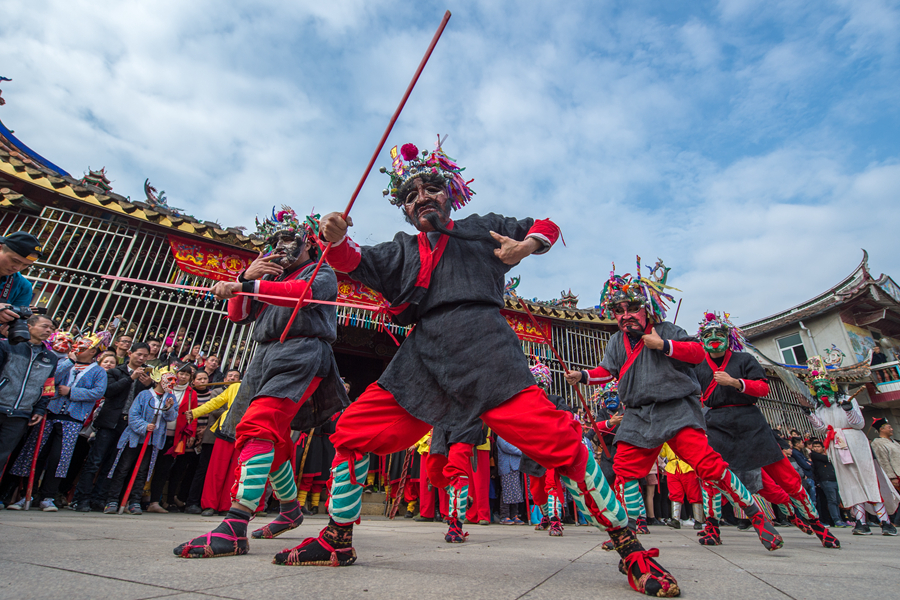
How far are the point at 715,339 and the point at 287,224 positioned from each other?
3958 millimetres

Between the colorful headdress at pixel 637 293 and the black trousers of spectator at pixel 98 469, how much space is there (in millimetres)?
5394

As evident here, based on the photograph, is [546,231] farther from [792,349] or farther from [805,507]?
[792,349]

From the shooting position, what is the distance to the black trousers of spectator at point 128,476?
16.8 ft

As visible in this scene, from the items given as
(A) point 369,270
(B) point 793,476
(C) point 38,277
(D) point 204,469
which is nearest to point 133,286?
(C) point 38,277

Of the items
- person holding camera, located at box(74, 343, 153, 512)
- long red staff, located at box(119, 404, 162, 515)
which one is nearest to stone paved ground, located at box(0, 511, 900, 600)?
long red staff, located at box(119, 404, 162, 515)

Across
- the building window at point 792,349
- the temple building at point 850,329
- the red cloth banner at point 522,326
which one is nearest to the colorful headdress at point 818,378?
the red cloth banner at point 522,326

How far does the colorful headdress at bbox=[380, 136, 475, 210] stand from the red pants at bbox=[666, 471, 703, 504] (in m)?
3.62

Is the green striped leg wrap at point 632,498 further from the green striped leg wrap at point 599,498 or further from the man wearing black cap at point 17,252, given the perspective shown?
the man wearing black cap at point 17,252

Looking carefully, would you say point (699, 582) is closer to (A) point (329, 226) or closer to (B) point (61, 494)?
(A) point (329, 226)

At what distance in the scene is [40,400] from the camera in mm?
4531

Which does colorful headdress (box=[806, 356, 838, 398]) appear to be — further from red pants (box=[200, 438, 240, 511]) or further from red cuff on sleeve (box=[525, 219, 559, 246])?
red pants (box=[200, 438, 240, 511])

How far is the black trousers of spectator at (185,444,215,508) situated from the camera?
596cm

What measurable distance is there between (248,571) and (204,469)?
206 inches

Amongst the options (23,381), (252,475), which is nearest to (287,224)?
(252,475)
